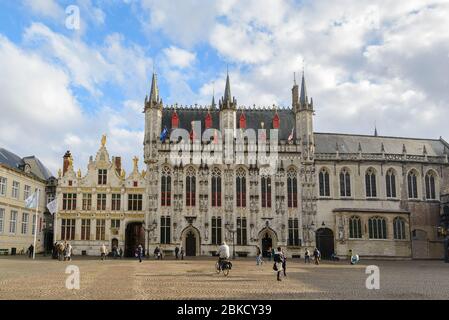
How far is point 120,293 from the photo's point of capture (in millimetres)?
18094

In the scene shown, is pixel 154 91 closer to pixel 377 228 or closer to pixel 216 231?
pixel 216 231

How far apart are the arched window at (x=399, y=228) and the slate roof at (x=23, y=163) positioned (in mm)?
46883

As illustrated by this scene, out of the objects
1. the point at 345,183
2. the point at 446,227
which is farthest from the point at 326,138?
the point at 446,227

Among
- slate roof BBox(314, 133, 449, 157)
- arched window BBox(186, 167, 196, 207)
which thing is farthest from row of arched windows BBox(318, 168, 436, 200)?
arched window BBox(186, 167, 196, 207)

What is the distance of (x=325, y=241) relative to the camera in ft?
186

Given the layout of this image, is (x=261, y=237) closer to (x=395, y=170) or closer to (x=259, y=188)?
(x=259, y=188)

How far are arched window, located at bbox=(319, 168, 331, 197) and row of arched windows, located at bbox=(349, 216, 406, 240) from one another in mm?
4495

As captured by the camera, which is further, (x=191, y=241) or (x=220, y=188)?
(x=220, y=188)

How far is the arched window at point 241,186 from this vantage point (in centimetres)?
5625

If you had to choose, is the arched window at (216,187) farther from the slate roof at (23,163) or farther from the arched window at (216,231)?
the slate roof at (23,163)

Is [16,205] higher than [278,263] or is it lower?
higher

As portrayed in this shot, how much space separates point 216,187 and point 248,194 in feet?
13.5

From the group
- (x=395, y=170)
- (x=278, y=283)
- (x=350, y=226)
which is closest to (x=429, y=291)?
(x=278, y=283)

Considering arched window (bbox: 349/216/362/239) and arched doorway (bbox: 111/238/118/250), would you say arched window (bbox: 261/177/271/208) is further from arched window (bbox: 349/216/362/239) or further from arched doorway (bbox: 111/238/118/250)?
arched doorway (bbox: 111/238/118/250)
